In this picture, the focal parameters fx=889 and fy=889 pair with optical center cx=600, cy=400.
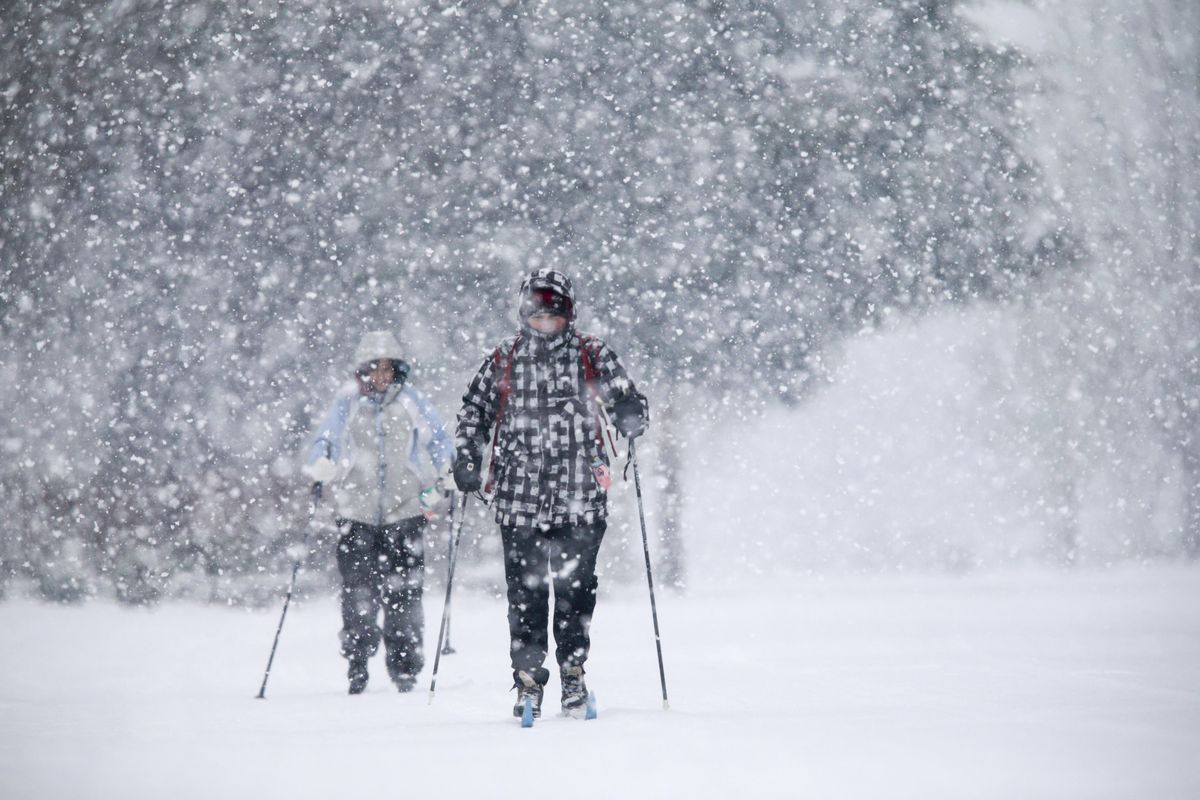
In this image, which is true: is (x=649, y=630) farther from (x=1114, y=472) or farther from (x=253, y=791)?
(x=1114, y=472)

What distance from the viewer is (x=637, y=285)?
293 inches

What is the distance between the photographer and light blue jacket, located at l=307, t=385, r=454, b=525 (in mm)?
4121

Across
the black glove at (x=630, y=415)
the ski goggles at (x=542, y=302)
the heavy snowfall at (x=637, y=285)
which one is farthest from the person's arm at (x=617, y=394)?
the heavy snowfall at (x=637, y=285)

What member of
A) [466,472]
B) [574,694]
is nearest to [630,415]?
[466,472]

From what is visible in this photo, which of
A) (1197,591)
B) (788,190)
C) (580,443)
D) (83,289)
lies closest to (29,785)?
(580,443)

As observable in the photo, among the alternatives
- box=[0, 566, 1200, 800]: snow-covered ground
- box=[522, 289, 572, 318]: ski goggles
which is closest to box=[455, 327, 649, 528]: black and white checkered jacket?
box=[522, 289, 572, 318]: ski goggles

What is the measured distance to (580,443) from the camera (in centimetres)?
322

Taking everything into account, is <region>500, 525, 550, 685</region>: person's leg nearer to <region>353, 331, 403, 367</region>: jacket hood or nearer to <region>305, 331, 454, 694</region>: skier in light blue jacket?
<region>305, 331, 454, 694</region>: skier in light blue jacket

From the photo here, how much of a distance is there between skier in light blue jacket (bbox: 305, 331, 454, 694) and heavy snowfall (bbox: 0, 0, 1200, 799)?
2796 mm

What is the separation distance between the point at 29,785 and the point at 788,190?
6.89 m

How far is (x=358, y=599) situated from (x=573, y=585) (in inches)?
53.1

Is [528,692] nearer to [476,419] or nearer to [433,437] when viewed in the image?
[476,419]

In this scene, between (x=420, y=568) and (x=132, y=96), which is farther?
(x=132, y=96)

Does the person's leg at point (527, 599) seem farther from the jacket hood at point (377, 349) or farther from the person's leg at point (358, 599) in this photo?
the jacket hood at point (377, 349)
